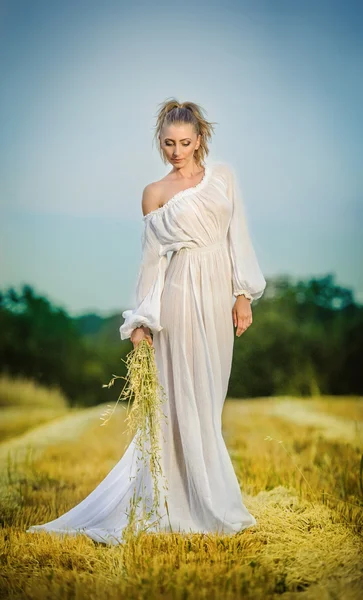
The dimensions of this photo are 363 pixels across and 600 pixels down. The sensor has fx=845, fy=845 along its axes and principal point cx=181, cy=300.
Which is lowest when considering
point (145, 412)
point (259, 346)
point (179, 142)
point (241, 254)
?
point (145, 412)

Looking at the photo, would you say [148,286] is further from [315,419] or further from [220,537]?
[315,419]

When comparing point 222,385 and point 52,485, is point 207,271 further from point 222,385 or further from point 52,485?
point 52,485

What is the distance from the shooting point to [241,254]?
141 inches

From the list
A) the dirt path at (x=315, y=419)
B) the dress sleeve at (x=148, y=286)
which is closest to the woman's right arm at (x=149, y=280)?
the dress sleeve at (x=148, y=286)

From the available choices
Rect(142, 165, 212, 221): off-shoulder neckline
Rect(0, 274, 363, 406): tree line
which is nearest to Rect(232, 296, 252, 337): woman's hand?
Rect(142, 165, 212, 221): off-shoulder neckline

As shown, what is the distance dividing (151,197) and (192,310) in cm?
52

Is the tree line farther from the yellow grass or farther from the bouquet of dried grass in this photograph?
the bouquet of dried grass

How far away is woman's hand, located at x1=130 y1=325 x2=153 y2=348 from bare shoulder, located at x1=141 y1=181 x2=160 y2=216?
510 millimetres

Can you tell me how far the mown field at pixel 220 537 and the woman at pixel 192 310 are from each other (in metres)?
0.20

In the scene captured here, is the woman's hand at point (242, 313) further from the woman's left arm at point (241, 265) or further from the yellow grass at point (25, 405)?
the yellow grass at point (25, 405)

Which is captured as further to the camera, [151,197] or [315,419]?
[315,419]

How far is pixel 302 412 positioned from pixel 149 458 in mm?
4447

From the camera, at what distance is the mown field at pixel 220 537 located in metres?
2.90

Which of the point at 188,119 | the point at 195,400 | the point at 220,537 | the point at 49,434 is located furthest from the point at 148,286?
the point at 49,434
